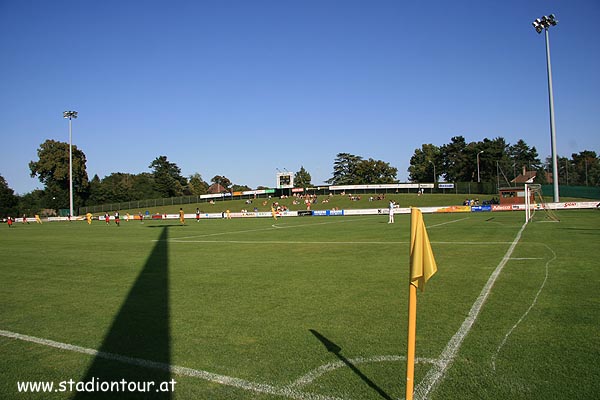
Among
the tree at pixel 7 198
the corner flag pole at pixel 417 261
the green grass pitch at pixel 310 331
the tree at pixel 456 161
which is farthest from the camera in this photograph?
the tree at pixel 456 161

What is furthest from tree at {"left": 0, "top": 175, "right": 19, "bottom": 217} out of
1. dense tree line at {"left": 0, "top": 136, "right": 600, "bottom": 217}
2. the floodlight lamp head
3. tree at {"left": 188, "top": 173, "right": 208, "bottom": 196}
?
tree at {"left": 188, "top": 173, "right": 208, "bottom": 196}

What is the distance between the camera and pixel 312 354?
4949 millimetres

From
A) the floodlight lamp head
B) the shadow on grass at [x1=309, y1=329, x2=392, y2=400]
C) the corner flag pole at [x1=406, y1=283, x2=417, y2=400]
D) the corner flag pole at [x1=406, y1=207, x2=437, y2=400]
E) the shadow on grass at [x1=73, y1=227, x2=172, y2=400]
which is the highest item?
the floodlight lamp head

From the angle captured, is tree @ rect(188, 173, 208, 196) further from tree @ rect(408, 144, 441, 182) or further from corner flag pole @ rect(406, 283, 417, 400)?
corner flag pole @ rect(406, 283, 417, 400)

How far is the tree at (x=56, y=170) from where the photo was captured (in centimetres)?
9500

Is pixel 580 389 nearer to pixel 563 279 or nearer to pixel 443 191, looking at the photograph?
pixel 563 279

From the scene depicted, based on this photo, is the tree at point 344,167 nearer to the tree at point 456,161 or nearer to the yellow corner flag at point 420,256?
the tree at point 456,161

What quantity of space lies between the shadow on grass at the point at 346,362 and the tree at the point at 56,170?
10538cm

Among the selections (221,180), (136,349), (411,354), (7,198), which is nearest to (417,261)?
(411,354)

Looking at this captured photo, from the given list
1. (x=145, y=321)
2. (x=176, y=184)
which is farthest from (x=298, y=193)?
(x=145, y=321)

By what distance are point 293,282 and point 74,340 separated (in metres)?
4.86

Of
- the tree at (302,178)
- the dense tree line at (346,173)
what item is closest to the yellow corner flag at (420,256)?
the dense tree line at (346,173)

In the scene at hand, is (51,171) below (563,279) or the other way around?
the other way around

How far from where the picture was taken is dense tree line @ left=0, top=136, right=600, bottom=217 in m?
75.1
